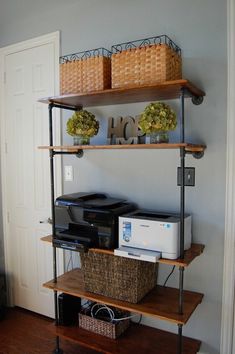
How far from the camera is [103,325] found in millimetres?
1986

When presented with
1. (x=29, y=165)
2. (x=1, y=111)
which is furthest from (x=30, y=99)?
(x=29, y=165)

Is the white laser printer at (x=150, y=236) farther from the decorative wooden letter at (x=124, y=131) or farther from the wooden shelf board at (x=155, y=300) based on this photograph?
the decorative wooden letter at (x=124, y=131)

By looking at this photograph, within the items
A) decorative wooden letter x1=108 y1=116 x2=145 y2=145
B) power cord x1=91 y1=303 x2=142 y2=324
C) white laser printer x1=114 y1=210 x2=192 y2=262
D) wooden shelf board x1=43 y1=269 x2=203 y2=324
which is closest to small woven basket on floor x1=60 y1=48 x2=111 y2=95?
decorative wooden letter x1=108 y1=116 x2=145 y2=145

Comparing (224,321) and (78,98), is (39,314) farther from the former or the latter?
(78,98)

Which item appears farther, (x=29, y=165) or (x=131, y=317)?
(x=29, y=165)

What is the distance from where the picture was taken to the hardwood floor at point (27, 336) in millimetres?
2266

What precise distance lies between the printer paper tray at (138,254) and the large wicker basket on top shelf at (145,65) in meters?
0.93

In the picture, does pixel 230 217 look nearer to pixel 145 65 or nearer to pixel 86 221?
pixel 86 221

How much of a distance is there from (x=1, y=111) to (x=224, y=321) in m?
2.54

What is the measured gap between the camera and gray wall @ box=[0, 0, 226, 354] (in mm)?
1815

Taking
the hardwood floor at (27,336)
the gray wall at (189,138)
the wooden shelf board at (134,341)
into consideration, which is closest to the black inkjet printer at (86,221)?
the gray wall at (189,138)

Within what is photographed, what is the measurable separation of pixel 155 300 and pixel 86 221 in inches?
25.8

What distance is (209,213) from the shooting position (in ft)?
6.14

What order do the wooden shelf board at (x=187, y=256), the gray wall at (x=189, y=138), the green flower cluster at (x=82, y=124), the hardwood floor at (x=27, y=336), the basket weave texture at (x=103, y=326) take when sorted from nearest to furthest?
the wooden shelf board at (x=187, y=256) < the gray wall at (x=189, y=138) < the basket weave texture at (x=103, y=326) < the green flower cluster at (x=82, y=124) < the hardwood floor at (x=27, y=336)
